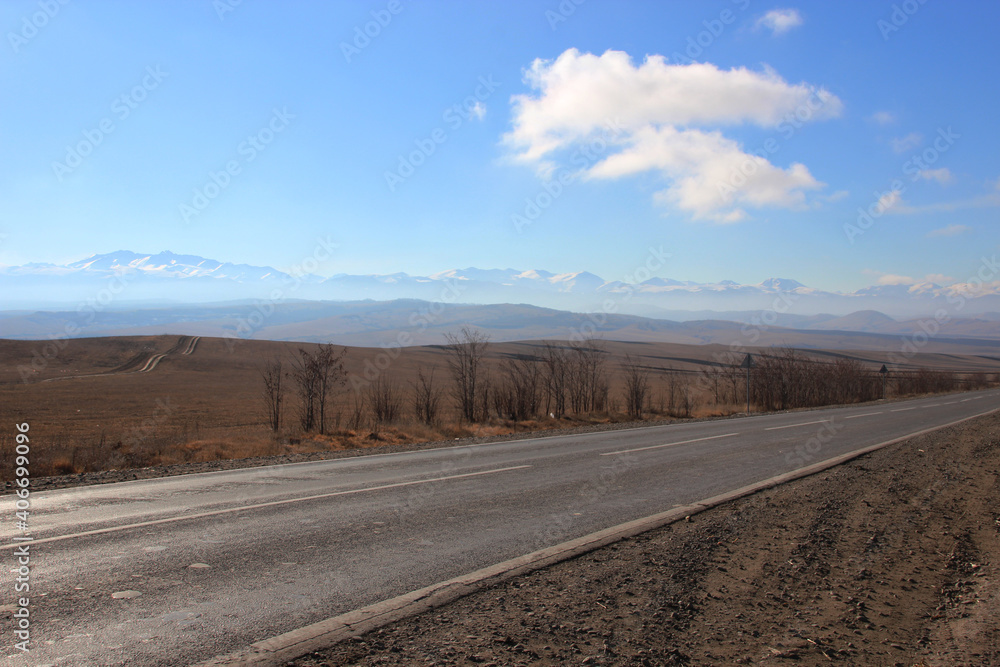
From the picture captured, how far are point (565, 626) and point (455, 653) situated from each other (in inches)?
32.7

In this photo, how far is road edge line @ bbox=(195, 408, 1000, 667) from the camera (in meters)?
3.54

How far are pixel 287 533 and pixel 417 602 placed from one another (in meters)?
2.46

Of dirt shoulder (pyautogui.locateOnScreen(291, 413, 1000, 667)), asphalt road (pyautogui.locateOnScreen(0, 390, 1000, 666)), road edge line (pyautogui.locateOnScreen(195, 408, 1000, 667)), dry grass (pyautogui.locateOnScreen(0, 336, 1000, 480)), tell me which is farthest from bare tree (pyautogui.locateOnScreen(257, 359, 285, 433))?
dirt shoulder (pyautogui.locateOnScreen(291, 413, 1000, 667))

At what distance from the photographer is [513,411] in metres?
24.4

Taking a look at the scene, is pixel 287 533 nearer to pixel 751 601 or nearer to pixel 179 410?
pixel 751 601

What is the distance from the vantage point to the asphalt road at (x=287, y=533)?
12.9 feet

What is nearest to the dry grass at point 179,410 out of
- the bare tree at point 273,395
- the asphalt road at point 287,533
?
the bare tree at point 273,395

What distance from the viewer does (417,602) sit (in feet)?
14.2

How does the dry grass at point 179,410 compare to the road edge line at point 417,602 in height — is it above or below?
below

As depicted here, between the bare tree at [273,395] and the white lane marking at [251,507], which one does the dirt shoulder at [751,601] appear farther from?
the bare tree at [273,395]

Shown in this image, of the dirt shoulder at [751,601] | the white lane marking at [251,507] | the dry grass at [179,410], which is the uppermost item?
the dirt shoulder at [751,601]

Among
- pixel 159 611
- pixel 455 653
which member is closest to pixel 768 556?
pixel 455 653

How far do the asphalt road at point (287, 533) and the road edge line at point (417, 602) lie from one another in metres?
0.14

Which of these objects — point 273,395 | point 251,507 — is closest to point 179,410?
point 273,395
